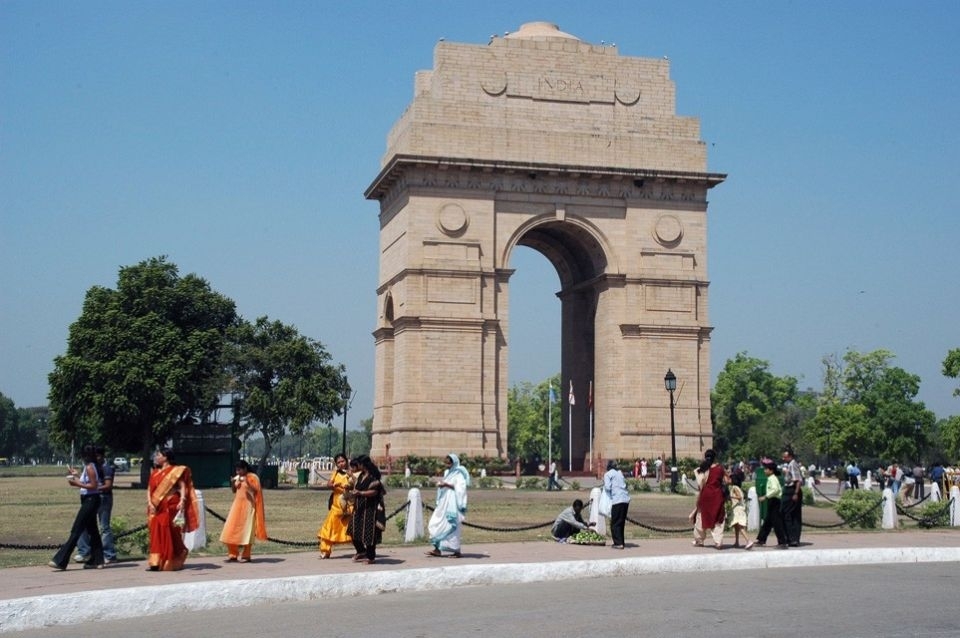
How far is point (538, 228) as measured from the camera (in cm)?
5016

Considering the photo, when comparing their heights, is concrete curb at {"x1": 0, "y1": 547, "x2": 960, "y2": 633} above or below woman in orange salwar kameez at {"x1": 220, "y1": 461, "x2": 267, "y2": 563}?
below

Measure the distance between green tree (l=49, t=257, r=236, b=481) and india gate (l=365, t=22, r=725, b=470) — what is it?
290 inches

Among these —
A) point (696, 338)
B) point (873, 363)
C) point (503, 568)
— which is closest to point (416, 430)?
point (696, 338)

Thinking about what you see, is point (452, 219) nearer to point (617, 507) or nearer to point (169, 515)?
point (617, 507)

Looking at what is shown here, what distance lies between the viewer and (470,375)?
1826 inches

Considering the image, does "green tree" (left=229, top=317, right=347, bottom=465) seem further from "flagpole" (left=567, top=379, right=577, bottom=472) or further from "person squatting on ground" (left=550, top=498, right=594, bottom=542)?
"person squatting on ground" (left=550, top=498, right=594, bottom=542)

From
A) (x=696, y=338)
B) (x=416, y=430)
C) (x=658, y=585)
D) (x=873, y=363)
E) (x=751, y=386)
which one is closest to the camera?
(x=658, y=585)

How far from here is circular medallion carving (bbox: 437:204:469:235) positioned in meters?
46.6

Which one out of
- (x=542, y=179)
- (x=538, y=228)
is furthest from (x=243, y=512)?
(x=538, y=228)

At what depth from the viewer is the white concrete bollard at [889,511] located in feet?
79.8

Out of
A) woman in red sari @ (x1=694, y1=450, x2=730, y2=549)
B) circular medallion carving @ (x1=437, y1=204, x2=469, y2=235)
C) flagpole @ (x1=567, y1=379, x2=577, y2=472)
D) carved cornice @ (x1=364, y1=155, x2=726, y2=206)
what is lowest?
woman in red sari @ (x1=694, y1=450, x2=730, y2=549)

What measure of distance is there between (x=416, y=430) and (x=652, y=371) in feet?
31.1

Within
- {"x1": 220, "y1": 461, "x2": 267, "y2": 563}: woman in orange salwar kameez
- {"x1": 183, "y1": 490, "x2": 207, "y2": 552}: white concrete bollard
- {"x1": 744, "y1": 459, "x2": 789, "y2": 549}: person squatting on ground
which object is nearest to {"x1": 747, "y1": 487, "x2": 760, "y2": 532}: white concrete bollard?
{"x1": 744, "y1": 459, "x2": 789, "y2": 549}: person squatting on ground

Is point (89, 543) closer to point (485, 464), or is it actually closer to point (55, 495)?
point (55, 495)
